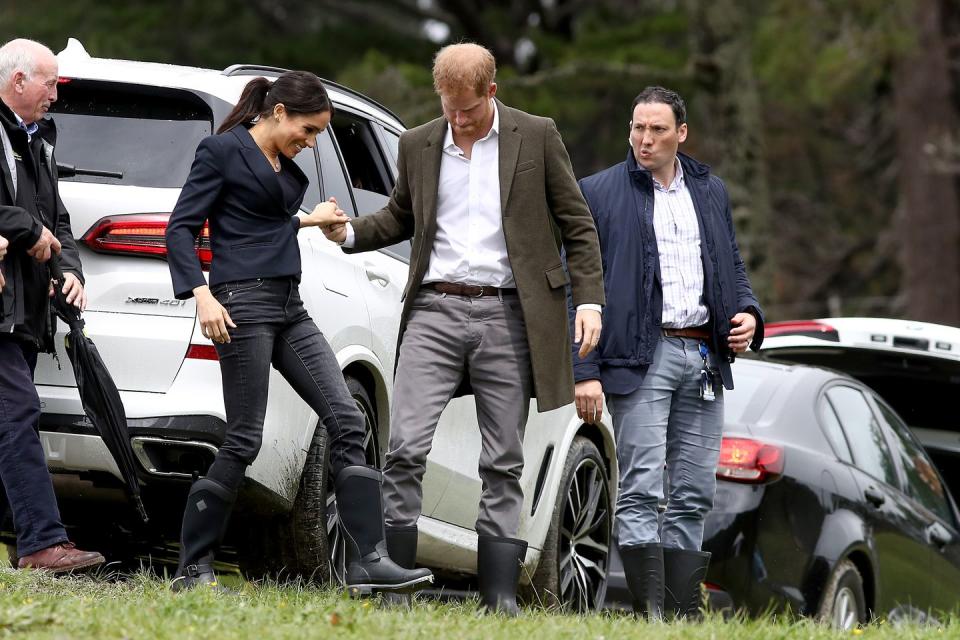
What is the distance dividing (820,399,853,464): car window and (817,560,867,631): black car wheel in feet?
1.76

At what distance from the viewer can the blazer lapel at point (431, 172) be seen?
5.34 metres

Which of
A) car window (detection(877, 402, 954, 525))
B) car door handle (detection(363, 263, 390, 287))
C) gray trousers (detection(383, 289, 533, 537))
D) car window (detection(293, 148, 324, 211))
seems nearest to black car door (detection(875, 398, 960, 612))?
car window (detection(877, 402, 954, 525))

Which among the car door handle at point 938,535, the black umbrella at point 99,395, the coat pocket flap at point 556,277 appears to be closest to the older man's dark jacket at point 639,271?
the coat pocket flap at point 556,277

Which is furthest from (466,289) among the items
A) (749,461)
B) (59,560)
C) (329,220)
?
(749,461)

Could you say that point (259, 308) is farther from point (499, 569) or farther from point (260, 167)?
point (499, 569)

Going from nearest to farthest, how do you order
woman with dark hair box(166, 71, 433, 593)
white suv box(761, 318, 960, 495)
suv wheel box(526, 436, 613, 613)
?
woman with dark hair box(166, 71, 433, 593) → suv wheel box(526, 436, 613, 613) → white suv box(761, 318, 960, 495)

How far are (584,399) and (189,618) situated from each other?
6.36 ft

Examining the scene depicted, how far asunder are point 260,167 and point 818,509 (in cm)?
331

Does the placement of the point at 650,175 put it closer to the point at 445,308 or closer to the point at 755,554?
the point at 445,308

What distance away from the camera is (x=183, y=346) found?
203 inches

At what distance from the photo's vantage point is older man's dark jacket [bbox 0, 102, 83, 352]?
16.9 ft

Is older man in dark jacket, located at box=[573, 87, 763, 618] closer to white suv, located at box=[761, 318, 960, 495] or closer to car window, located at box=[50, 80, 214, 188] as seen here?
car window, located at box=[50, 80, 214, 188]

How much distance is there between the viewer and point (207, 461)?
5.17 metres

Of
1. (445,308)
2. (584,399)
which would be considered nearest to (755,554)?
(584,399)
